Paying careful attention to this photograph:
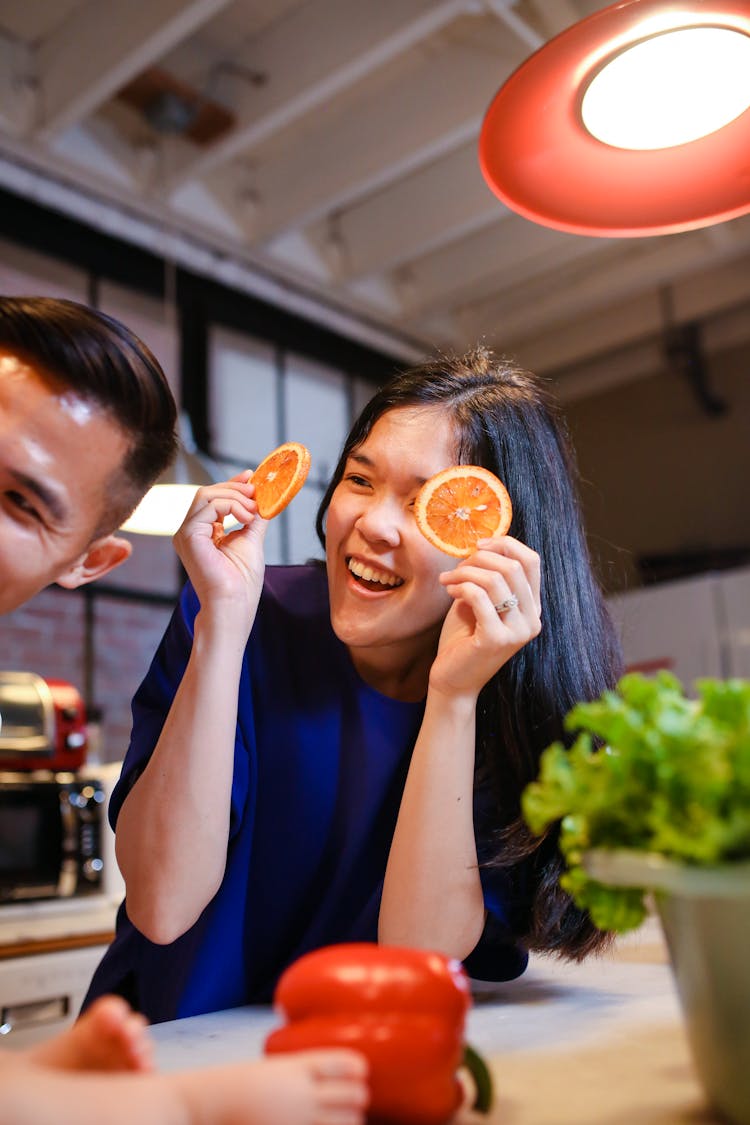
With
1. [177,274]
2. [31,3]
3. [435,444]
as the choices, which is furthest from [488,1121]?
[177,274]

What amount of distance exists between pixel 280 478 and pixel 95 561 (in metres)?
0.29

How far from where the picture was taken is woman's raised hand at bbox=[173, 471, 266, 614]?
1.35 metres

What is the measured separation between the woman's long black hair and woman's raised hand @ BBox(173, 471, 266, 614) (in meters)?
0.23

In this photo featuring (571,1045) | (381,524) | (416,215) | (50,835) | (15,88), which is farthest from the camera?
(416,215)

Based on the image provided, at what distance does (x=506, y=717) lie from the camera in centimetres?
141

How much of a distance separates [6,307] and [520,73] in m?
0.66

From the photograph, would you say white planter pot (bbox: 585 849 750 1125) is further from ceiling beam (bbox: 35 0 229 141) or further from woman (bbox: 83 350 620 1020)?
ceiling beam (bbox: 35 0 229 141)

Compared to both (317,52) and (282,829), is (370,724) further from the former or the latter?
(317,52)

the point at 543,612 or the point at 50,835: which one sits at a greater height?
the point at 543,612

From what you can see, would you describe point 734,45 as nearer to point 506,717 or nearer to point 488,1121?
point 506,717

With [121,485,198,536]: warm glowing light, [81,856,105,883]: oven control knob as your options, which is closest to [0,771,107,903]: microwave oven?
[81,856,105,883]: oven control knob

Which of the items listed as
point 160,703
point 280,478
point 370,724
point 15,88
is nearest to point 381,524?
point 280,478

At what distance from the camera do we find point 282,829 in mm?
1413

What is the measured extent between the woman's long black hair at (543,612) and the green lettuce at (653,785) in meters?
0.57
